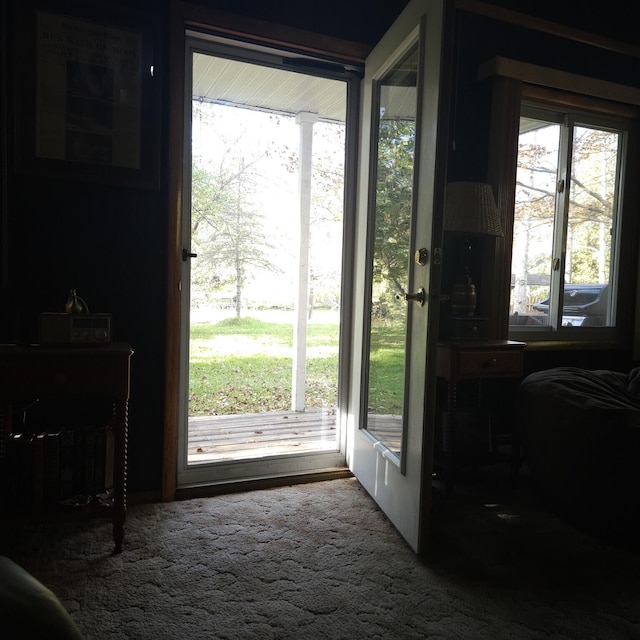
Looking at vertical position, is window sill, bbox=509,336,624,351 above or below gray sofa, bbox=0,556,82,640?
above

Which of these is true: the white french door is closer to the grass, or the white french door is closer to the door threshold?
the door threshold

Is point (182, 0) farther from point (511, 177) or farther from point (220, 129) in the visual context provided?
point (511, 177)

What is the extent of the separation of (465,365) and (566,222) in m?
1.40

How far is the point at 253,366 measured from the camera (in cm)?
307

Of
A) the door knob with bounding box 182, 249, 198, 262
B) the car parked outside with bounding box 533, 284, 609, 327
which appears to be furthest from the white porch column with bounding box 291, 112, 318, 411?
the car parked outside with bounding box 533, 284, 609, 327

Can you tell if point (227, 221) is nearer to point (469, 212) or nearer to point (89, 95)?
point (89, 95)

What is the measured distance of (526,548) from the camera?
200 cm

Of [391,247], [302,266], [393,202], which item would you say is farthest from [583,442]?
[302,266]

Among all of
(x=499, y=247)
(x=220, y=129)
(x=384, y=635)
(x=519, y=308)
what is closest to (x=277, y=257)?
(x=220, y=129)

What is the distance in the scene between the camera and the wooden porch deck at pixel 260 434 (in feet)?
9.30

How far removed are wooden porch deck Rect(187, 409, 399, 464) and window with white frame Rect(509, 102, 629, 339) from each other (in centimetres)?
135

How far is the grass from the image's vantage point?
2797 millimetres

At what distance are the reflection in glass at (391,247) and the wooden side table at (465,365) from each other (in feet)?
1.03

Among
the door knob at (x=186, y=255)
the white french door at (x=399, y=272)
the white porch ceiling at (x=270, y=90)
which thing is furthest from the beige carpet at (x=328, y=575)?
the white porch ceiling at (x=270, y=90)
